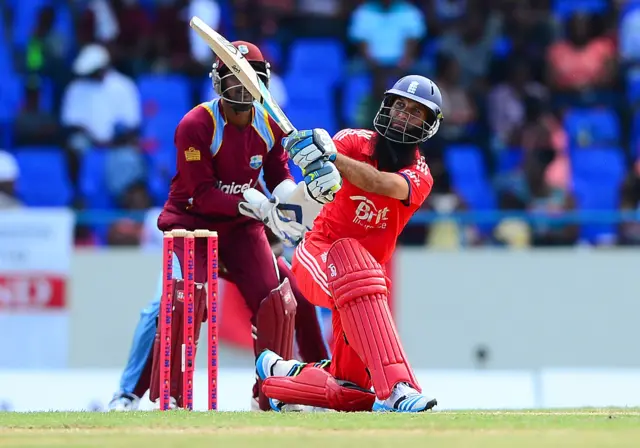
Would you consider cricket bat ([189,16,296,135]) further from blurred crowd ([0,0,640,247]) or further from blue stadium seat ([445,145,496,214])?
blue stadium seat ([445,145,496,214])

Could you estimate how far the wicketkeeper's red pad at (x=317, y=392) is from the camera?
21.6ft

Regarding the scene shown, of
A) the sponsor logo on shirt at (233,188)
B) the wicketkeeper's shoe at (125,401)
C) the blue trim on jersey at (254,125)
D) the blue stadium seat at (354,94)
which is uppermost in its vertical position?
the blue stadium seat at (354,94)

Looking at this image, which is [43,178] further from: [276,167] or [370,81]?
[276,167]

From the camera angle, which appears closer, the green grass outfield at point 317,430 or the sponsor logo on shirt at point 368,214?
the green grass outfield at point 317,430

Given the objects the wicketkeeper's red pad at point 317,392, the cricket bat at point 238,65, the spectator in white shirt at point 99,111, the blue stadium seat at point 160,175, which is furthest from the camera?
the spectator in white shirt at point 99,111

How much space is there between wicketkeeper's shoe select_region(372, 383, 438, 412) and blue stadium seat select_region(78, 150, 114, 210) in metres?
6.88

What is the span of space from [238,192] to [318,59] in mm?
7085

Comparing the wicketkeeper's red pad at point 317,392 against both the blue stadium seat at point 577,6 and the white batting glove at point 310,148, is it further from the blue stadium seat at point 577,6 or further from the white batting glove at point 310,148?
the blue stadium seat at point 577,6

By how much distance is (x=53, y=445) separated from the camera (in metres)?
4.78

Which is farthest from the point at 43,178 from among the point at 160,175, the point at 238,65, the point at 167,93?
the point at 238,65

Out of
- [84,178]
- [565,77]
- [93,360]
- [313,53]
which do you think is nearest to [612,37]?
[565,77]

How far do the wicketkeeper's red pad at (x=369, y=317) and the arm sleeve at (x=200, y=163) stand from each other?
113 centimetres

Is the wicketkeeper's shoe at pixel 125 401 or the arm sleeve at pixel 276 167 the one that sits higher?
the arm sleeve at pixel 276 167

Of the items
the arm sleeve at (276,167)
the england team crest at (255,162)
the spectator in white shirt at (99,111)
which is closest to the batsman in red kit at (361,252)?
the england team crest at (255,162)
